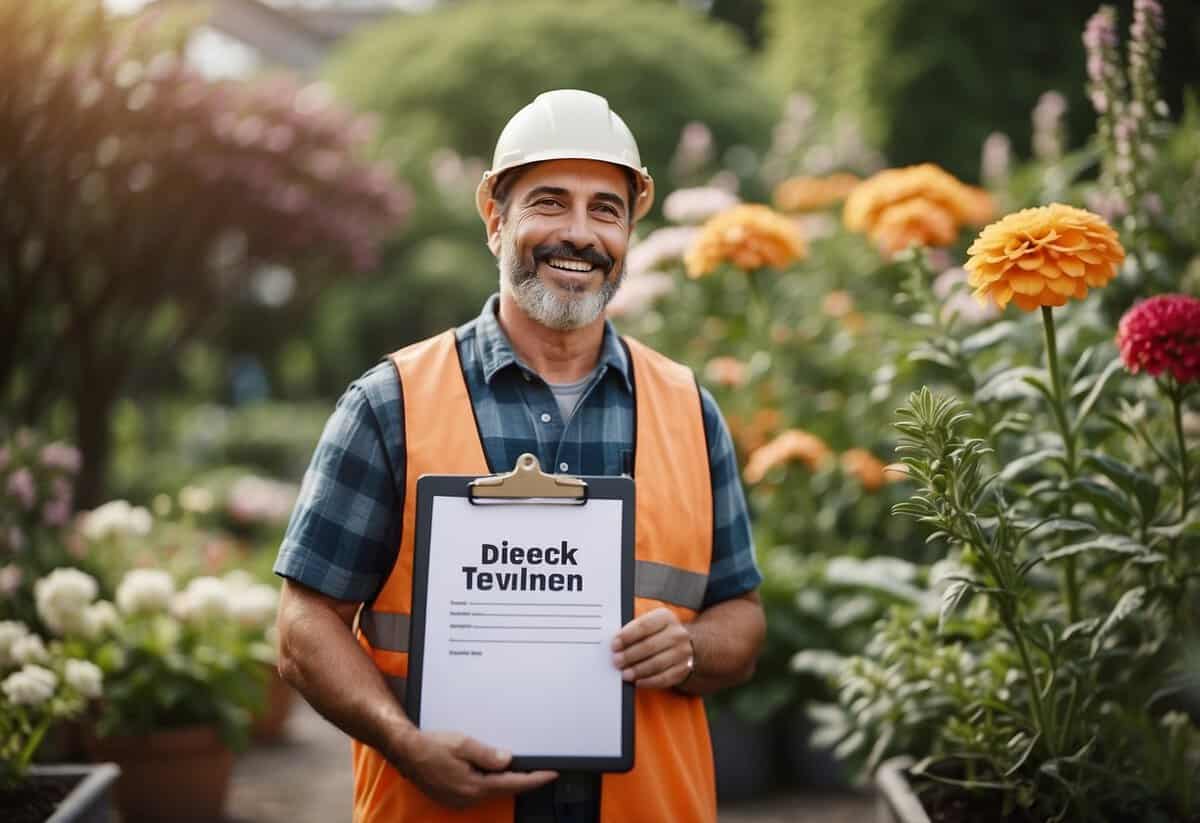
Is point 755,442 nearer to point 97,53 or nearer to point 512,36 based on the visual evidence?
point 97,53

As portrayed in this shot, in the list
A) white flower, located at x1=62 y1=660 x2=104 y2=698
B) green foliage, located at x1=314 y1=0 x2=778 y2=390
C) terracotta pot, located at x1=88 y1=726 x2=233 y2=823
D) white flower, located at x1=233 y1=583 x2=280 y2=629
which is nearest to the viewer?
white flower, located at x1=62 y1=660 x2=104 y2=698

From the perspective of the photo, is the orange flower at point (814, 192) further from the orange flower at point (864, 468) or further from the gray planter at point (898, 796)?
the gray planter at point (898, 796)

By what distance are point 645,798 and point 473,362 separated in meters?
0.86

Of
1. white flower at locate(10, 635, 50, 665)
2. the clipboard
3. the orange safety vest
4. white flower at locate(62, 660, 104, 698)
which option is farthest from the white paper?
white flower at locate(10, 635, 50, 665)

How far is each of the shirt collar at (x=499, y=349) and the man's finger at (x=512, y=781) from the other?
28.5 inches

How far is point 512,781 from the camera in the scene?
1953mm

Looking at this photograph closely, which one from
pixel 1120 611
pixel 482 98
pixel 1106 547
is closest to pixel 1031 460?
pixel 1106 547

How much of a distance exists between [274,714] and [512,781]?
368 cm

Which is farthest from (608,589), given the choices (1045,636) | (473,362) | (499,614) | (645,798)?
(1045,636)

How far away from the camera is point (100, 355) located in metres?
7.41

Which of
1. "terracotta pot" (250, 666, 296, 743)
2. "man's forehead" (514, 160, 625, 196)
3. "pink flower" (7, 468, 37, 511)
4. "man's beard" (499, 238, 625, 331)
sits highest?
"man's forehead" (514, 160, 625, 196)

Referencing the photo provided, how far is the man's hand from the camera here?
2.02 metres

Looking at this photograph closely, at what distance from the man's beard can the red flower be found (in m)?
1.11

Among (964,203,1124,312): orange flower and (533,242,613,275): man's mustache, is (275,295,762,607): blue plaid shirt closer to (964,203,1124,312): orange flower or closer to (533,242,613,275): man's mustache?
(533,242,613,275): man's mustache
